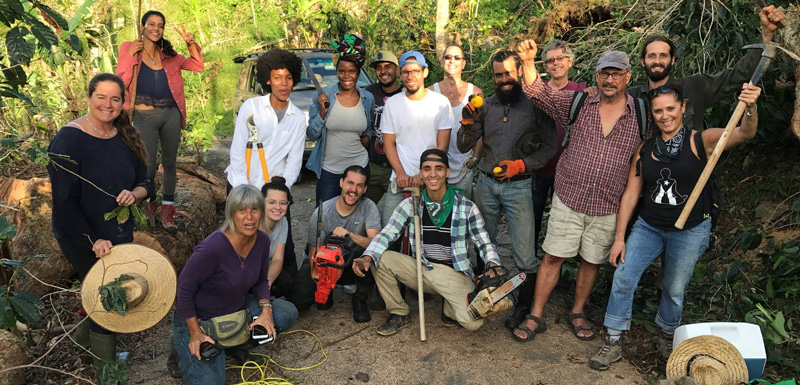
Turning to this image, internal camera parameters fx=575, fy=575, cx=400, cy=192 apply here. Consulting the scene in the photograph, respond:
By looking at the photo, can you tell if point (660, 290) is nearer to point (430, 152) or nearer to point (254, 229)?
point (430, 152)

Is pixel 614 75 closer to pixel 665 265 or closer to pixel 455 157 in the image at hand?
pixel 665 265

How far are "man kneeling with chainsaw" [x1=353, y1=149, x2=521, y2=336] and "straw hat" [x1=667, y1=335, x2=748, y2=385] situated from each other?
48.0 inches

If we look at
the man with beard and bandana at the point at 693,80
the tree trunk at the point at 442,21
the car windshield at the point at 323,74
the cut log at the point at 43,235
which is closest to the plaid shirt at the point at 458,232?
the man with beard and bandana at the point at 693,80

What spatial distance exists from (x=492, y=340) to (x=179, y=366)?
81.8 inches

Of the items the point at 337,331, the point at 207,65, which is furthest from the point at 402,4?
the point at 337,331

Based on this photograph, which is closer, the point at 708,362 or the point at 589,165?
the point at 708,362

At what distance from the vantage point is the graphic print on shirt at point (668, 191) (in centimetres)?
341

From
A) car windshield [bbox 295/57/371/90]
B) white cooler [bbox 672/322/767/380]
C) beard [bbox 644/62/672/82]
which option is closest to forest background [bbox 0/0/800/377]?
white cooler [bbox 672/322/767/380]

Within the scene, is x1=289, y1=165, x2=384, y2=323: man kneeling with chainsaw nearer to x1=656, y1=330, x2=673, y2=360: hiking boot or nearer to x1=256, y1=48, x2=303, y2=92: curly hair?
x1=256, y1=48, x2=303, y2=92: curly hair

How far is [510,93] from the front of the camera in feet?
13.0

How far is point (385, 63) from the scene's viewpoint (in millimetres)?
4723

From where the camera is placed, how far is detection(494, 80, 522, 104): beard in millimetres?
3945

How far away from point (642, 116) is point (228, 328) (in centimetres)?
281

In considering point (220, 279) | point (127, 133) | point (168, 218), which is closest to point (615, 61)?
point (220, 279)
